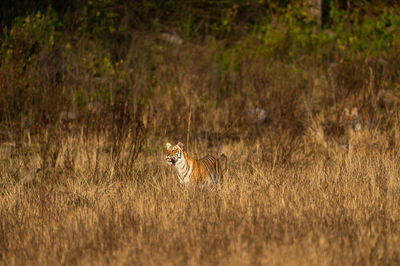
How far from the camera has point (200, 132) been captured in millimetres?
9555

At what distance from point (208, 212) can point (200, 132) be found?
13.8 feet

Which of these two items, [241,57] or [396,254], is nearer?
[396,254]

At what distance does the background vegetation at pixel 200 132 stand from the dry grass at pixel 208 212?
0.8 inches

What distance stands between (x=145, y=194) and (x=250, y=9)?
413 inches

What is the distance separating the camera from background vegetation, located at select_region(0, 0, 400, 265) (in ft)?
15.7

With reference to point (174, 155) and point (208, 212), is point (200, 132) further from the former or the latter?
point (208, 212)

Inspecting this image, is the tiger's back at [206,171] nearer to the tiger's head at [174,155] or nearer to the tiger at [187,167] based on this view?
the tiger at [187,167]

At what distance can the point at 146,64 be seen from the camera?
12.6 metres

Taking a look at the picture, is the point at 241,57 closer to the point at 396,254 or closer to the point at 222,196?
the point at 222,196

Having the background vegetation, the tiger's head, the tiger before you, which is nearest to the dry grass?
the background vegetation

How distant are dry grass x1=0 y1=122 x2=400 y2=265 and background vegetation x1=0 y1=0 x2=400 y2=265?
0.02 m

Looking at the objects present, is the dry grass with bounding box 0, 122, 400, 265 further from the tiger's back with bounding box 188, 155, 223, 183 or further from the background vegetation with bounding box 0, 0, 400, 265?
the tiger's back with bounding box 188, 155, 223, 183

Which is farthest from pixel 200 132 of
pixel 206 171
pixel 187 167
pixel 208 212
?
pixel 208 212

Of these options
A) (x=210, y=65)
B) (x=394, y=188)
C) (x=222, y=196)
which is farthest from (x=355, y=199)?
(x=210, y=65)
